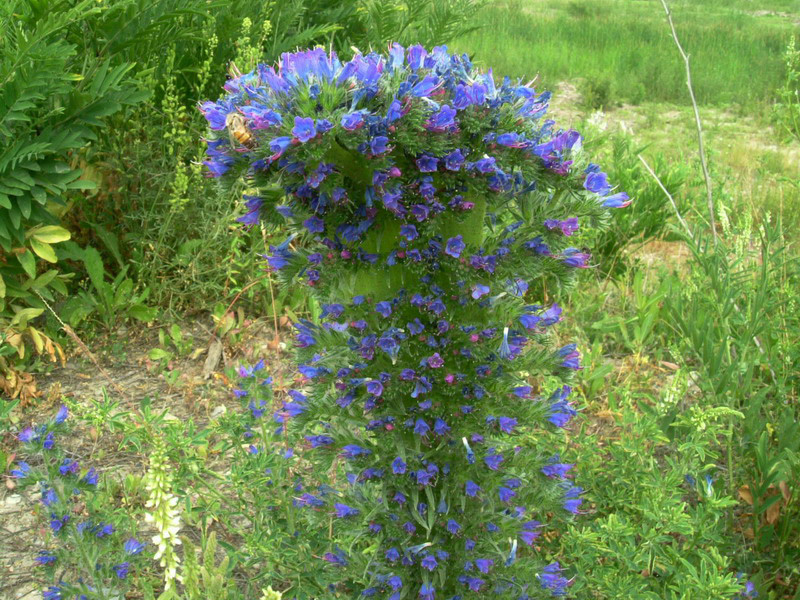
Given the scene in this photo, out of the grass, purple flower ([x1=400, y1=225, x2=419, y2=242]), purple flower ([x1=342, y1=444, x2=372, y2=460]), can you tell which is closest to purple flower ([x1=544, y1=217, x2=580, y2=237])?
purple flower ([x1=400, y1=225, x2=419, y2=242])

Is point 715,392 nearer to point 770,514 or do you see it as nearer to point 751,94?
point 770,514

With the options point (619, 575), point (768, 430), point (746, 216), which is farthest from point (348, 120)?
point (768, 430)

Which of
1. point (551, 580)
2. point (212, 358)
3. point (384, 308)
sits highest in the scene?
point (384, 308)

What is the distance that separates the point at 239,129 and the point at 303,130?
181 millimetres

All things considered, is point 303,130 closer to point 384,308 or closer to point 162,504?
point 384,308

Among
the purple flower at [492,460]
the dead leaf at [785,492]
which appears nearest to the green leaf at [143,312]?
the purple flower at [492,460]

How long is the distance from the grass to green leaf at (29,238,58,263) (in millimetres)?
5485

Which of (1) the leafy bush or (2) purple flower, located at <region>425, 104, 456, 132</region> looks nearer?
(2) purple flower, located at <region>425, 104, 456, 132</region>

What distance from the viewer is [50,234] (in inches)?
124

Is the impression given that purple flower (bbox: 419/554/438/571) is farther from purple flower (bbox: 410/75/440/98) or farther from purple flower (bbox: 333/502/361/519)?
purple flower (bbox: 410/75/440/98)

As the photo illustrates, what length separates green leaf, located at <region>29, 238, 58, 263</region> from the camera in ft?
10.2

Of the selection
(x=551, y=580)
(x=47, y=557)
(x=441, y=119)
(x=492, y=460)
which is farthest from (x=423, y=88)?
(x=47, y=557)

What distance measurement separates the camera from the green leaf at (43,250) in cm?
310

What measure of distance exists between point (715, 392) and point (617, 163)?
7.22ft
